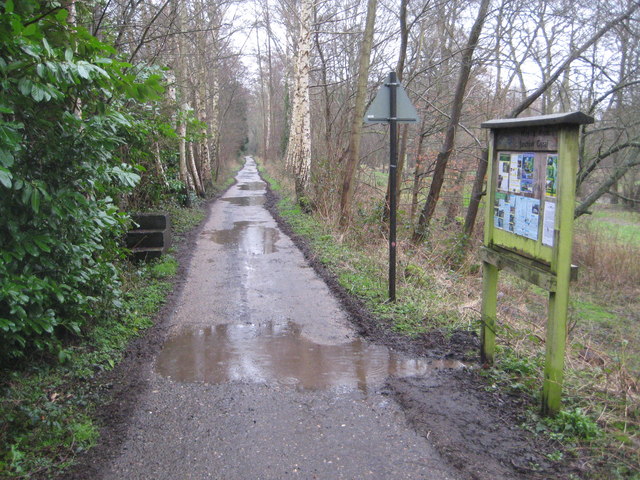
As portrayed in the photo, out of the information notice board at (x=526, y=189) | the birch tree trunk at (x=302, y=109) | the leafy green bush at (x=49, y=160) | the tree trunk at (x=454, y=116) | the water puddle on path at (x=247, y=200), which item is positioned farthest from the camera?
the water puddle on path at (x=247, y=200)

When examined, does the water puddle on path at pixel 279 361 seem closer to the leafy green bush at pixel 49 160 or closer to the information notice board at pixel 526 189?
the leafy green bush at pixel 49 160

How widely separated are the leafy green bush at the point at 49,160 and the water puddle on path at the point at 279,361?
1.08m

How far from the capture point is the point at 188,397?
13.8ft

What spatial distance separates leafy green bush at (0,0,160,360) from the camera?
3.37 metres

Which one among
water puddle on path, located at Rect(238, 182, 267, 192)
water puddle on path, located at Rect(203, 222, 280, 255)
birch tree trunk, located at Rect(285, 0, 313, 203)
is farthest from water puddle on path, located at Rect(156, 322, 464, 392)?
water puddle on path, located at Rect(238, 182, 267, 192)

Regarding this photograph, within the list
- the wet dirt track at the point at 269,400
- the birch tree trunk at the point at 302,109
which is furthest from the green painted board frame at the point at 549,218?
the birch tree trunk at the point at 302,109

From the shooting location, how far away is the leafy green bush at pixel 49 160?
3371mm

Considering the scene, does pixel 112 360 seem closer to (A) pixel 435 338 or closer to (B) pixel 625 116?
(A) pixel 435 338

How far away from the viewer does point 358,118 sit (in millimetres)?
11391

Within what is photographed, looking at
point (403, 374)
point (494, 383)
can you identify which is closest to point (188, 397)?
point (403, 374)

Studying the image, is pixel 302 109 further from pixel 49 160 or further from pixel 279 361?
pixel 49 160

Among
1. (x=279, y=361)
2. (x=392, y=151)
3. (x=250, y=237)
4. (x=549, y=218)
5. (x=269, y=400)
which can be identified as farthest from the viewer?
(x=250, y=237)

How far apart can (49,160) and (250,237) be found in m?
8.13

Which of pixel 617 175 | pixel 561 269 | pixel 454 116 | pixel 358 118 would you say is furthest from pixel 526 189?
pixel 617 175
